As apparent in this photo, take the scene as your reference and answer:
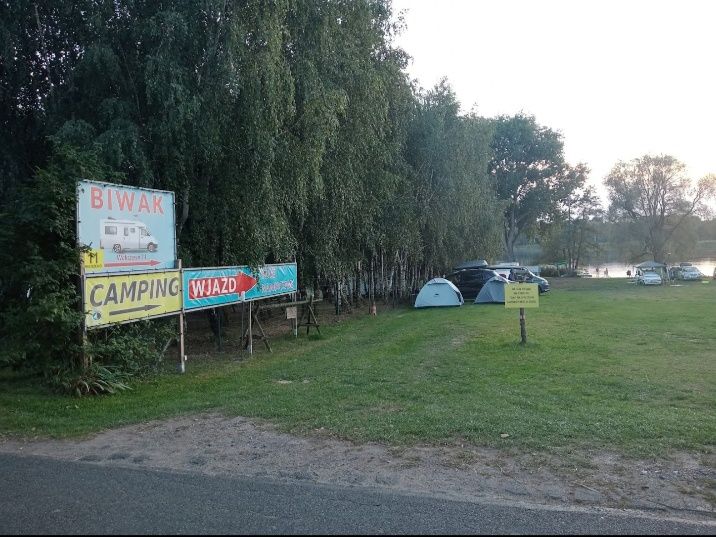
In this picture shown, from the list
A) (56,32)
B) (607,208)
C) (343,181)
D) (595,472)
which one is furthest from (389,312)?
(607,208)

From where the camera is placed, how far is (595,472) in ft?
16.3

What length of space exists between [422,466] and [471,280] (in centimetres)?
2426

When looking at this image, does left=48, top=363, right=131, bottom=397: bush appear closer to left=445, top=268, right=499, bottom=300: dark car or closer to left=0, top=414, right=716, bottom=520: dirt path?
left=0, top=414, right=716, bottom=520: dirt path

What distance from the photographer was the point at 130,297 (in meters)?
9.34

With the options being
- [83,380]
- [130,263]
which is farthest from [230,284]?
[83,380]

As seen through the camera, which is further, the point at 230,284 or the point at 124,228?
the point at 230,284

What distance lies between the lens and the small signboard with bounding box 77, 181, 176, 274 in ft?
28.8

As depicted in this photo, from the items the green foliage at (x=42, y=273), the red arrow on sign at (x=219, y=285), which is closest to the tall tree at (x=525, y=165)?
the red arrow on sign at (x=219, y=285)

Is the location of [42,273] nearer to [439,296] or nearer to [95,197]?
[95,197]

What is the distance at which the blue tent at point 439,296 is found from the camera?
83.8 ft

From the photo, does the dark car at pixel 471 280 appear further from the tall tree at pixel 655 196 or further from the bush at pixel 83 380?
the tall tree at pixel 655 196

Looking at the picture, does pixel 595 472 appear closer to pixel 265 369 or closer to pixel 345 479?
pixel 345 479

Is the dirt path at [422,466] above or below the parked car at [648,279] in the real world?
below

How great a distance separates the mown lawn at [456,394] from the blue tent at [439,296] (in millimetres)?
11215
